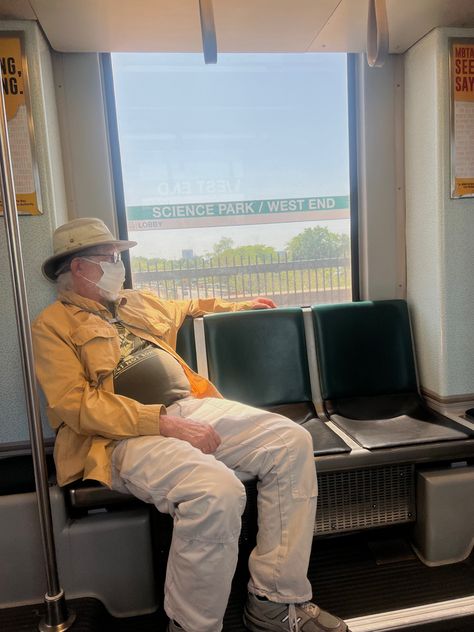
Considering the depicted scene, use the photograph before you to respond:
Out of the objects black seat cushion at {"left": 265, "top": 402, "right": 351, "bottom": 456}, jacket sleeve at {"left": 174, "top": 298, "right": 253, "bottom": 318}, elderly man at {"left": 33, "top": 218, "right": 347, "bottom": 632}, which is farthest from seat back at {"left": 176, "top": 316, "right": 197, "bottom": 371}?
black seat cushion at {"left": 265, "top": 402, "right": 351, "bottom": 456}

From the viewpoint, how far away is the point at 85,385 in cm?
181

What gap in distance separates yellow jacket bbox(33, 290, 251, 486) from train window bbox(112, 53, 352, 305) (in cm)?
75

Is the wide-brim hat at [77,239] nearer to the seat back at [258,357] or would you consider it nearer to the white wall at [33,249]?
the white wall at [33,249]

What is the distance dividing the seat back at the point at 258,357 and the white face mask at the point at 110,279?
584 mm

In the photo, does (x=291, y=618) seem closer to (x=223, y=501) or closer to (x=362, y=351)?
(x=223, y=501)

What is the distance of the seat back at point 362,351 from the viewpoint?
8.56 ft

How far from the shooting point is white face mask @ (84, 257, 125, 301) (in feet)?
6.74

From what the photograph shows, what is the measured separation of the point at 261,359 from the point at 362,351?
22.6 inches

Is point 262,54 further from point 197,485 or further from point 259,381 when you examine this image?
point 197,485

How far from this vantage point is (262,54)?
2.70m

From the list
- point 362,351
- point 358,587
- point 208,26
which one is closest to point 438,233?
point 362,351

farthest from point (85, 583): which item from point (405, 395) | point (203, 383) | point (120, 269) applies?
point (405, 395)

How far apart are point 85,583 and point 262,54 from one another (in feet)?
9.10

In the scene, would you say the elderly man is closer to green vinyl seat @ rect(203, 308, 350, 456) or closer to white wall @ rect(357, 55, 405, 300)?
green vinyl seat @ rect(203, 308, 350, 456)
